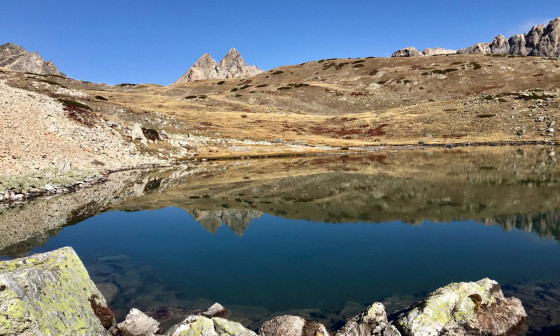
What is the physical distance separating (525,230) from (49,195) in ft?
163

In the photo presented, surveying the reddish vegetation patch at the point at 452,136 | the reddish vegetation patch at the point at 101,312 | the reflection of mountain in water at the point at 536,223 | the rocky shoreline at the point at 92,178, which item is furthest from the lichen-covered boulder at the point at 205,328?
the reddish vegetation patch at the point at 452,136

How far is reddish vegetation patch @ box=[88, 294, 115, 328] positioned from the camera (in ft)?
41.0

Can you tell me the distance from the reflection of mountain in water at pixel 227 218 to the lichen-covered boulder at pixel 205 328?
15.9 metres

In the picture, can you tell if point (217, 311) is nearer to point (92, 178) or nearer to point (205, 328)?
point (205, 328)

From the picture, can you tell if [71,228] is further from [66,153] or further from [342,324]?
[66,153]

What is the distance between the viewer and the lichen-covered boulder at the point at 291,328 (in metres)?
12.1

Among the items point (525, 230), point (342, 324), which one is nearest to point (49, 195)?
point (342, 324)

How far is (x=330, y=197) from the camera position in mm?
38531

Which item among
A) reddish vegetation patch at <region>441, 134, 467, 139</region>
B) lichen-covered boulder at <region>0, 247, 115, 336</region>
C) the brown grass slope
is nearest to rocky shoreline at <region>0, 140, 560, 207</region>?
the brown grass slope

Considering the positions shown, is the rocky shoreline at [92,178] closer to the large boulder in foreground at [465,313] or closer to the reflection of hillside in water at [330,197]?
the reflection of hillside in water at [330,197]

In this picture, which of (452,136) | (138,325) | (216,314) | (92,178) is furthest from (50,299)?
(452,136)

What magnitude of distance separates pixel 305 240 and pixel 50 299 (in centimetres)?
1715

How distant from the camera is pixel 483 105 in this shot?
376 feet

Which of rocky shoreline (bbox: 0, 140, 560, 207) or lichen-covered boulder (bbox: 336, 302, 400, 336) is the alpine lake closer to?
lichen-covered boulder (bbox: 336, 302, 400, 336)
